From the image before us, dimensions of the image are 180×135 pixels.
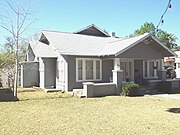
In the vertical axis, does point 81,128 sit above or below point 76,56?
below

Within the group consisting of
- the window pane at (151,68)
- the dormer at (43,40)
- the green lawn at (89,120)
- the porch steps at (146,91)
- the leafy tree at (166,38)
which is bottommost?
the green lawn at (89,120)

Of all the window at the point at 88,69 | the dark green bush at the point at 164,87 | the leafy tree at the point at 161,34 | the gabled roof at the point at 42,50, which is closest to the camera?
the window at the point at 88,69

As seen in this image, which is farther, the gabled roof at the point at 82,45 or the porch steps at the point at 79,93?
the gabled roof at the point at 82,45

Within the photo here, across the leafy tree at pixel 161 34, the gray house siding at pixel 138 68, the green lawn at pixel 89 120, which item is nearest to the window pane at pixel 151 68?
the gray house siding at pixel 138 68

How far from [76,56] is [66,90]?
9.64 ft

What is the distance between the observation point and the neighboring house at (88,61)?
1842 centimetres

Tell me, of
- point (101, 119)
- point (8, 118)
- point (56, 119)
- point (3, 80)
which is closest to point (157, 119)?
point (101, 119)

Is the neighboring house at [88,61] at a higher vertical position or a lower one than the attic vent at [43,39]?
lower

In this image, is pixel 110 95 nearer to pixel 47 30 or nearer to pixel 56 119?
pixel 56 119

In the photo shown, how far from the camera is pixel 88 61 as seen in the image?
1944 centimetres

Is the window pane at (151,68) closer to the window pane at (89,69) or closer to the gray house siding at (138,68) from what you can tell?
the gray house siding at (138,68)

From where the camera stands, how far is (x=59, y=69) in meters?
19.9

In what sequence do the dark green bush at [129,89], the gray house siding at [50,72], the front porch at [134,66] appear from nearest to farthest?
the dark green bush at [129,89] < the front porch at [134,66] < the gray house siding at [50,72]

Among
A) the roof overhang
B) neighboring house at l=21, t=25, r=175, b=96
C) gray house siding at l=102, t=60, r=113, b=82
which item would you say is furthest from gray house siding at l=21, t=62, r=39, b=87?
the roof overhang
